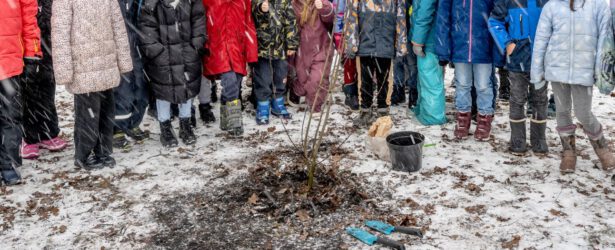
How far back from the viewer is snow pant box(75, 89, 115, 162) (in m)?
6.17

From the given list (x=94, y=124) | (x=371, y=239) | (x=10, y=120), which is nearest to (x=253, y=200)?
(x=371, y=239)

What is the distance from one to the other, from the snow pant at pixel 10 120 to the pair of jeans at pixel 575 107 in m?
5.64

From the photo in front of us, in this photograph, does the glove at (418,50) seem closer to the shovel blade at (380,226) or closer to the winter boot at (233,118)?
the winter boot at (233,118)

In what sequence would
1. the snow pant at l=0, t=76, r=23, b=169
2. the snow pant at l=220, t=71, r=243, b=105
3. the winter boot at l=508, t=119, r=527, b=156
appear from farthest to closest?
the snow pant at l=220, t=71, r=243, b=105 < the winter boot at l=508, t=119, r=527, b=156 < the snow pant at l=0, t=76, r=23, b=169

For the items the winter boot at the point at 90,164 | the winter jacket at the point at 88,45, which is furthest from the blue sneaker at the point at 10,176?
the winter jacket at the point at 88,45

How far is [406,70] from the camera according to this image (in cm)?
877

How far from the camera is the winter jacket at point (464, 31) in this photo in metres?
6.68

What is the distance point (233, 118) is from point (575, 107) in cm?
408

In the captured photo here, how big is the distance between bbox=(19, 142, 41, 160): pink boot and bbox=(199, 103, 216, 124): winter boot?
222cm

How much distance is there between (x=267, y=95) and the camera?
26.2 feet

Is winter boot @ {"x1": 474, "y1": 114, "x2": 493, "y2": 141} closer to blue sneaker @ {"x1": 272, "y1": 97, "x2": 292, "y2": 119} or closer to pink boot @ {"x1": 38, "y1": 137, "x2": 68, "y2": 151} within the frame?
blue sneaker @ {"x1": 272, "y1": 97, "x2": 292, "y2": 119}

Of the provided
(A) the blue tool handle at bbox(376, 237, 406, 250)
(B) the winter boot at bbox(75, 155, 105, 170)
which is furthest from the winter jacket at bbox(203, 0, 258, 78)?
(A) the blue tool handle at bbox(376, 237, 406, 250)

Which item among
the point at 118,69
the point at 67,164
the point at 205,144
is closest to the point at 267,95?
the point at 205,144

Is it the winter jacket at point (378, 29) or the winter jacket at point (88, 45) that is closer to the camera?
the winter jacket at point (88, 45)
